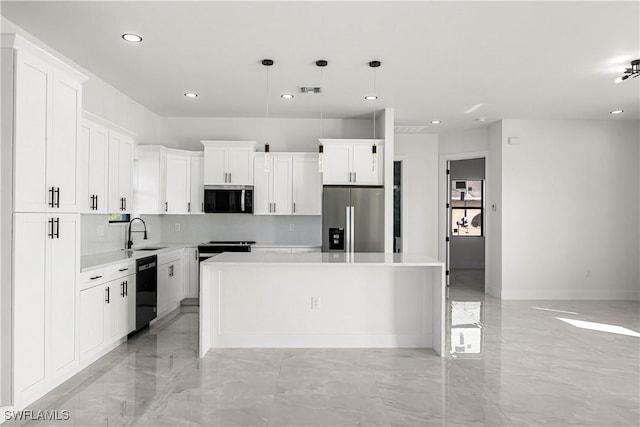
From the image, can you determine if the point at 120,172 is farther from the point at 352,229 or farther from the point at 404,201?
the point at 404,201

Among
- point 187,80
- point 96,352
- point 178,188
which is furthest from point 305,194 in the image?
point 96,352

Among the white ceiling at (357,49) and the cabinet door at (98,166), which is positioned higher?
the white ceiling at (357,49)

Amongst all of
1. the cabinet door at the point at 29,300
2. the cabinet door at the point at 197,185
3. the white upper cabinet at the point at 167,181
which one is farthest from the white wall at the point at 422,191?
the cabinet door at the point at 29,300

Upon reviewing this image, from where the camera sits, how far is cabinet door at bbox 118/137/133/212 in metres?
4.77

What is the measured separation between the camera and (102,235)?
16.0 ft

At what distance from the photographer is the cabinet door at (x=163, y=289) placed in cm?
507

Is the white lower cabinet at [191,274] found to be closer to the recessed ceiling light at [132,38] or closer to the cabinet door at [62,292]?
the cabinet door at [62,292]

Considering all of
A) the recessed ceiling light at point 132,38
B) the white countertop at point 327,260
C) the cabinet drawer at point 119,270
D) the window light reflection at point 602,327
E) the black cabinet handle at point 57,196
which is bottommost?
the window light reflection at point 602,327

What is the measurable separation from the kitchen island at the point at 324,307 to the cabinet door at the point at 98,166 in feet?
4.74

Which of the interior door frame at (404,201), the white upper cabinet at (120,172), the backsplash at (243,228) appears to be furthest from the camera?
the interior door frame at (404,201)

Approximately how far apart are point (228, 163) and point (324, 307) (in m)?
2.95

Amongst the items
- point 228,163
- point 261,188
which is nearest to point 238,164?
point 228,163

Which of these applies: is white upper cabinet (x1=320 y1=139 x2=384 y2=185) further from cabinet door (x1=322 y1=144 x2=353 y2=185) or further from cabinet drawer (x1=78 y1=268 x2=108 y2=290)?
cabinet drawer (x1=78 y1=268 x2=108 y2=290)

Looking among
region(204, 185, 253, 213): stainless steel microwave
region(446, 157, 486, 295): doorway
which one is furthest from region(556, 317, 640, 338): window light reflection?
region(446, 157, 486, 295): doorway
